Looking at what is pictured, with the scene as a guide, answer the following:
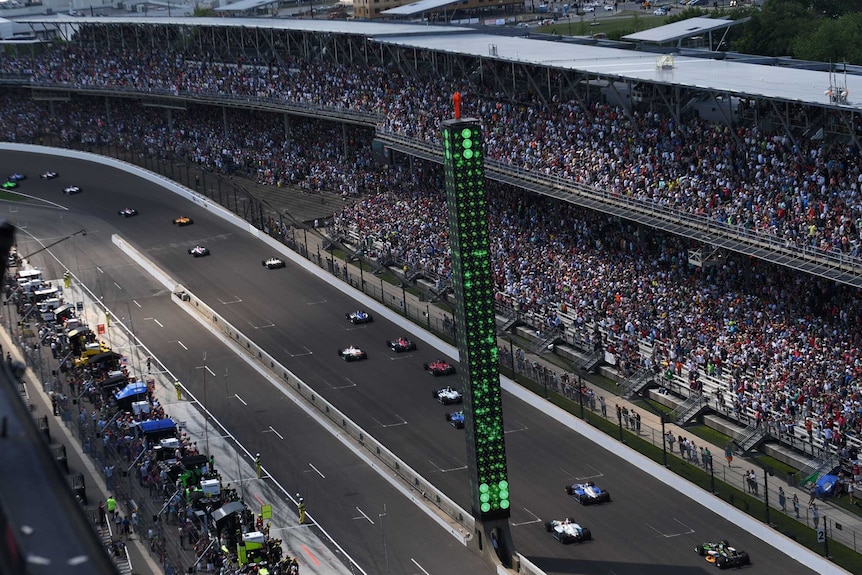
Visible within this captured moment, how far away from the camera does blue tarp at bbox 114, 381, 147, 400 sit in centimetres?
6038

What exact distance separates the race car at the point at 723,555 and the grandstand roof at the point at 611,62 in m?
19.7

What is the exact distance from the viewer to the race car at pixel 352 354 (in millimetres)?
68625

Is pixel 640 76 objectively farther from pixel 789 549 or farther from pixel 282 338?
pixel 789 549

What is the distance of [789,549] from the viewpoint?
145ft

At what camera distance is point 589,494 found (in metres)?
49.9

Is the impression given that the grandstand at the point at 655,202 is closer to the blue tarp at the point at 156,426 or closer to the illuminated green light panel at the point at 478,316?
the illuminated green light panel at the point at 478,316

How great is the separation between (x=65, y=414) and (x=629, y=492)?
26649 mm

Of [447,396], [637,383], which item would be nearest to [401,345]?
[447,396]

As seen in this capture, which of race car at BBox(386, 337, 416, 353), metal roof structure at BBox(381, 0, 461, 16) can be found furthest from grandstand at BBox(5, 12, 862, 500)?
metal roof structure at BBox(381, 0, 461, 16)

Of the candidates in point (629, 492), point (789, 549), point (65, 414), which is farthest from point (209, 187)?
point (789, 549)

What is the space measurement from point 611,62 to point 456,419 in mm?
25165

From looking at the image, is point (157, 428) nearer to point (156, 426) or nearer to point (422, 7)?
point (156, 426)

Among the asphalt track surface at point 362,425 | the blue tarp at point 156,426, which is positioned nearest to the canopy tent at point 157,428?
the blue tarp at point 156,426

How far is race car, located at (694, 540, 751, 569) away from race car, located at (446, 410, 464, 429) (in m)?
16.0
